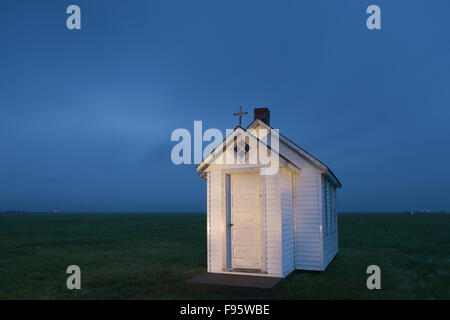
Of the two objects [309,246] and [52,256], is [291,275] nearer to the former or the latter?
[309,246]

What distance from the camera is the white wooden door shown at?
10.1m

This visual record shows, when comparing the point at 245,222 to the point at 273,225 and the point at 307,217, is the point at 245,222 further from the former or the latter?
the point at 307,217

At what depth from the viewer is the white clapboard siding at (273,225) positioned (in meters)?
9.71

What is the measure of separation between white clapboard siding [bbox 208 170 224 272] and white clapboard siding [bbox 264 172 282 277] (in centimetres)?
148

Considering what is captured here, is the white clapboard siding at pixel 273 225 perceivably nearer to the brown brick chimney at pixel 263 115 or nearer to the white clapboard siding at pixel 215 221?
the white clapboard siding at pixel 215 221

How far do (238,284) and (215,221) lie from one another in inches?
89.4

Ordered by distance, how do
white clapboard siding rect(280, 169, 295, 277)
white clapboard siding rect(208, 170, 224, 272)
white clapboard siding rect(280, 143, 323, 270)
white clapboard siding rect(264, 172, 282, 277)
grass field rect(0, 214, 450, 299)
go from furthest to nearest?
white clapboard siding rect(280, 143, 323, 270) → white clapboard siding rect(208, 170, 224, 272) → white clapboard siding rect(280, 169, 295, 277) → white clapboard siding rect(264, 172, 282, 277) → grass field rect(0, 214, 450, 299)

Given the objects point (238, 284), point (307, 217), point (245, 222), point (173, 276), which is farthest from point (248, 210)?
point (173, 276)

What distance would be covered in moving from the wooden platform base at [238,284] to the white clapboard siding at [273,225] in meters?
0.41

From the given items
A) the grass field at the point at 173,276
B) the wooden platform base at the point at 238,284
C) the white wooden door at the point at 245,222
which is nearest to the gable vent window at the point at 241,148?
the white wooden door at the point at 245,222

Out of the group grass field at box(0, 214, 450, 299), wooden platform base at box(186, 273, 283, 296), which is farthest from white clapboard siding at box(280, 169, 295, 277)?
wooden platform base at box(186, 273, 283, 296)

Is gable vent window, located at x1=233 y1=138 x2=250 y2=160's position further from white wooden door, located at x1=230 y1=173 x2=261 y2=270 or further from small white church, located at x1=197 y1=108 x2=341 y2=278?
white wooden door, located at x1=230 y1=173 x2=261 y2=270
